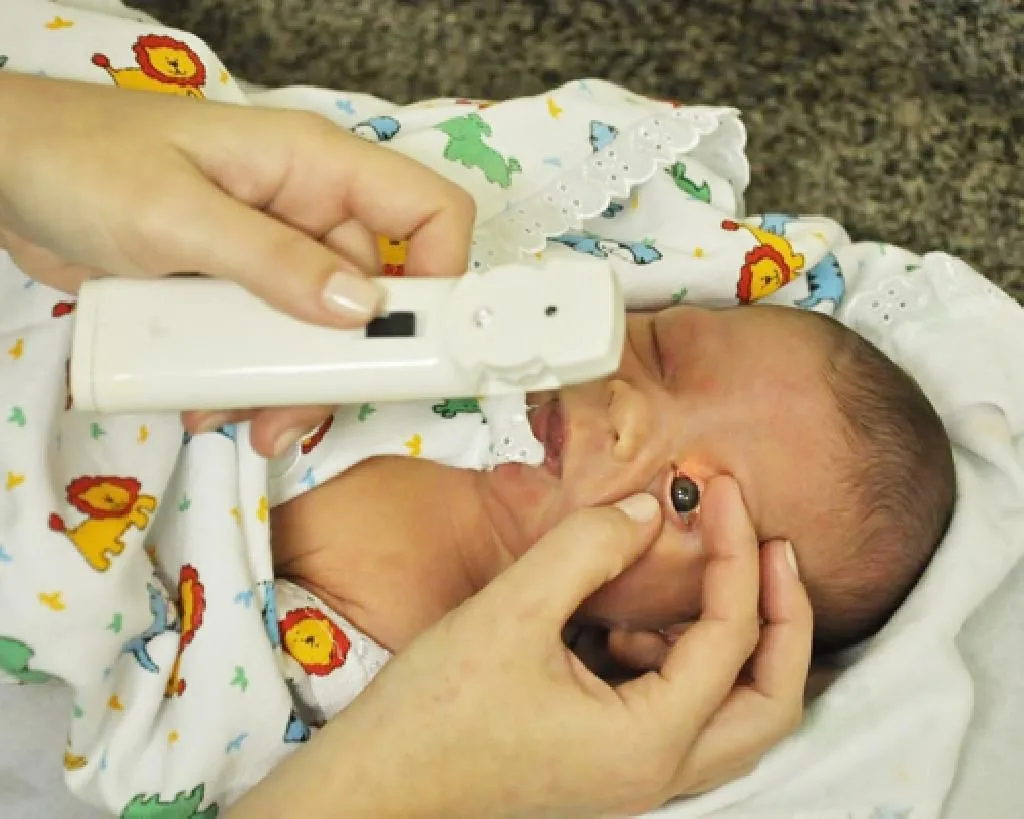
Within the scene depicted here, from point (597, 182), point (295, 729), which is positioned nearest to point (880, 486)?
→ point (597, 182)

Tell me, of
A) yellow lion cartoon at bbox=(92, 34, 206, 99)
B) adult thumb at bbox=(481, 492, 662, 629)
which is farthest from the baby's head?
yellow lion cartoon at bbox=(92, 34, 206, 99)

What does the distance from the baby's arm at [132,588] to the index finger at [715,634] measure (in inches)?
13.1

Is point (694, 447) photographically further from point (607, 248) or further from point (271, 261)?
point (271, 261)

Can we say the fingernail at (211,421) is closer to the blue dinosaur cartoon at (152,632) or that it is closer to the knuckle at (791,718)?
the blue dinosaur cartoon at (152,632)

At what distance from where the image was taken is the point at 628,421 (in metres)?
1.00

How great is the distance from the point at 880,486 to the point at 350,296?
1.69ft

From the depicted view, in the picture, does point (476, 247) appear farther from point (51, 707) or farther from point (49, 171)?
point (51, 707)

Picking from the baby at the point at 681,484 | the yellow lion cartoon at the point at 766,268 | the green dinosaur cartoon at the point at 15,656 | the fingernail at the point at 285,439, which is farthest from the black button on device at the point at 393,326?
the yellow lion cartoon at the point at 766,268

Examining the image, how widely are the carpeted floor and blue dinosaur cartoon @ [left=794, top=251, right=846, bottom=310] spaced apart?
0.22 m

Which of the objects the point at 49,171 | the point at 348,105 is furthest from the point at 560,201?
the point at 49,171

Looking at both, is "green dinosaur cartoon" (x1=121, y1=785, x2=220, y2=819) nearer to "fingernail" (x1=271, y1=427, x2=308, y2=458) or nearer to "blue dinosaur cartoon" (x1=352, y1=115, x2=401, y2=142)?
"fingernail" (x1=271, y1=427, x2=308, y2=458)

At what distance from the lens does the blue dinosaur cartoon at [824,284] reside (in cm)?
128

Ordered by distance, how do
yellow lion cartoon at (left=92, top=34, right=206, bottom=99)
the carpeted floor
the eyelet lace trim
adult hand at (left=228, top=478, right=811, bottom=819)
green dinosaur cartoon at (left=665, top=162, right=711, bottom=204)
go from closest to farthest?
adult hand at (left=228, top=478, right=811, bottom=819) → yellow lion cartoon at (left=92, top=34, right=206, bottom=99) → the eyelet lace trim → green dinosaur cartoon at (left=665, top=162, right=711, bottom=204) → the carpeted floor

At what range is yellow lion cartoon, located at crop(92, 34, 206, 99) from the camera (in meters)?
1.08
